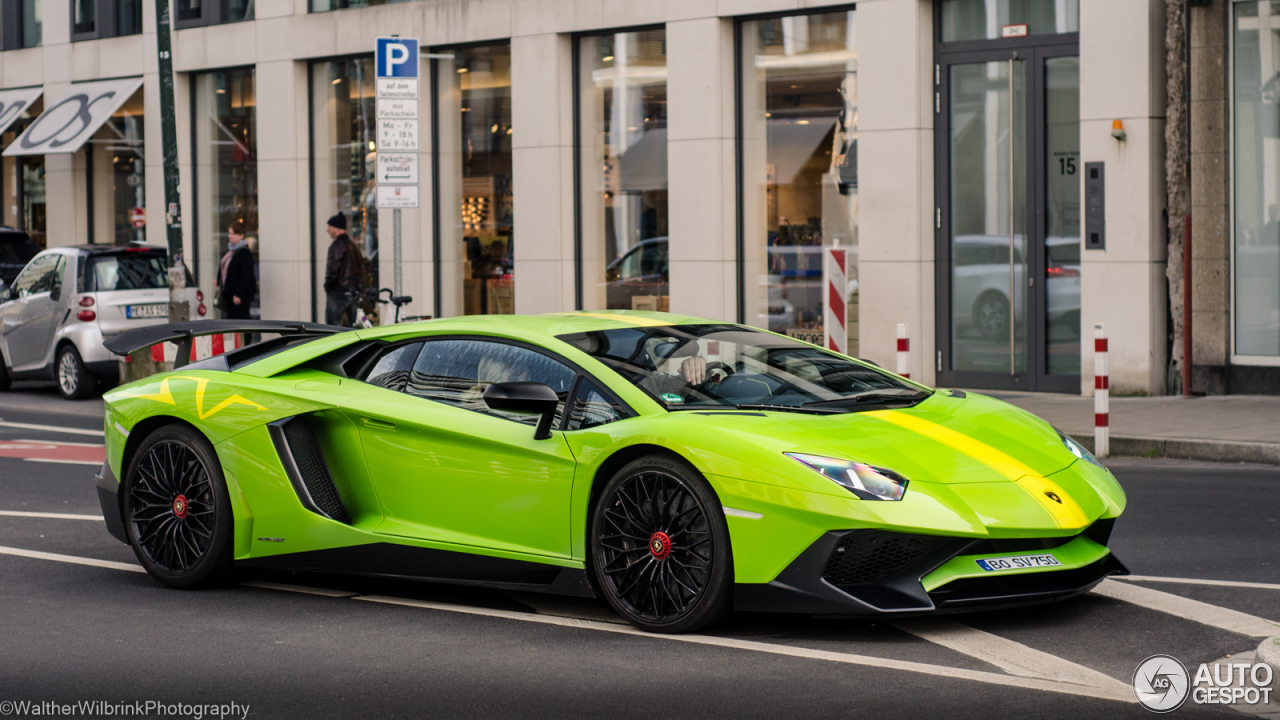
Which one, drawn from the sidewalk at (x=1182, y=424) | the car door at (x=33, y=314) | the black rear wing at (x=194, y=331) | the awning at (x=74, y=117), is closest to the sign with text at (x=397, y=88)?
the car door at (x=33, y=314)

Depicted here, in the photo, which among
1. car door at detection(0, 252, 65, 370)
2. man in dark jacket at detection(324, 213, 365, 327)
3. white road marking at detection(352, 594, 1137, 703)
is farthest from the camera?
man in dark jacket at detection(324, 213, 365, 327)

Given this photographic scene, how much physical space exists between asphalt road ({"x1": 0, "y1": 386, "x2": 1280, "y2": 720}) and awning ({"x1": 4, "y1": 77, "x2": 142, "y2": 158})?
18815 millimetres

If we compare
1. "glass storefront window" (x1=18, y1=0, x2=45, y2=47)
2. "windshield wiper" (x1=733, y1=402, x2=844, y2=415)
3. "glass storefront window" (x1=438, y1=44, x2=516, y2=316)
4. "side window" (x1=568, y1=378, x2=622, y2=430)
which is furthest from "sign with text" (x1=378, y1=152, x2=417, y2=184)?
"glass storefront window" (x1=18, y1=0, x2=45, y2=47)

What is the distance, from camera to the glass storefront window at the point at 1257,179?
14.2 meters

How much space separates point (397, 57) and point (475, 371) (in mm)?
9415

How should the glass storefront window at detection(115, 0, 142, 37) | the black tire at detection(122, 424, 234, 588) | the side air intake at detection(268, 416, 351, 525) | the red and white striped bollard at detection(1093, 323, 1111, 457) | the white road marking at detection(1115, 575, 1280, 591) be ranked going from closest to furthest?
the white road marking at detection(1115, 575, 1280, 591) → the side air intake at detection(268, 416, 351, 525) → the black tire at detection(122, 424, 234, 588) → the red and white striped bollard at detection(1093, 323, 1111, 457) → the glass storefront window at detection(115, 0, 142, 37)

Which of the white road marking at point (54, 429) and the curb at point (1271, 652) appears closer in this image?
the curb at point (1271, 652)

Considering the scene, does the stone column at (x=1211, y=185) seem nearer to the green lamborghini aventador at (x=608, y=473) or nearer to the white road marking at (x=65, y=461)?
the green lamborghini aventador at (x=608, y=473)

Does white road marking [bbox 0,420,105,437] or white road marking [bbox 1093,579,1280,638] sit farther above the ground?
white road marking [bbox 1093,579,1280,638]

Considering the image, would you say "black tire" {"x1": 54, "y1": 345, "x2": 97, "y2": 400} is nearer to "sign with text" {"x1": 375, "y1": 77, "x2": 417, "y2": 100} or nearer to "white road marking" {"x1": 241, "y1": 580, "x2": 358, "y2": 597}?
"sign with text" {"x1": 375, "y1": 77, "x2": 417, "y2": 100}

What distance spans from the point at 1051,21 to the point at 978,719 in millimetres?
12030

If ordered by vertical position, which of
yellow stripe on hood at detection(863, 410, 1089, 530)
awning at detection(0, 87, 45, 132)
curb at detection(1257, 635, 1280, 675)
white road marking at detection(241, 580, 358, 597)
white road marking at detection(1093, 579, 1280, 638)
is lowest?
white road marking at detection(241, 580, 358, 597)

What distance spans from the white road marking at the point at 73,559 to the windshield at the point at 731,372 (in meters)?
2.73

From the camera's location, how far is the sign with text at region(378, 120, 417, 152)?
15195 millimetres
